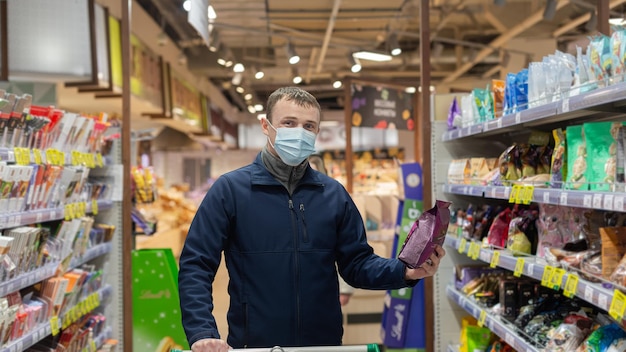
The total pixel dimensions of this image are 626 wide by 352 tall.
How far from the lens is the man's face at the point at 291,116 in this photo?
2.58m

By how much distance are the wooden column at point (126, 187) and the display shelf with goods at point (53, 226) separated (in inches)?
4.1

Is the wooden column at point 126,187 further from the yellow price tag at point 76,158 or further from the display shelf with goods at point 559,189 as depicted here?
the display shelf with goods at point 559,189

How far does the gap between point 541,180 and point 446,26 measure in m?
A: 9.28

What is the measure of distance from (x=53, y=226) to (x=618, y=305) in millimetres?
3218

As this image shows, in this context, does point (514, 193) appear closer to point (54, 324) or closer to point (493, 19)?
point (54, 324)

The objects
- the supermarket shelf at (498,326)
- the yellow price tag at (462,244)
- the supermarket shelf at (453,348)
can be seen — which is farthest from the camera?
the supermarket shelf at (453,348)

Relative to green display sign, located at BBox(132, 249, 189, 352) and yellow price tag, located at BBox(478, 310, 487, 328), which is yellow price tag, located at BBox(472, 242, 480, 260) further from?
green display sign, located at BBox(132, 249, 189, 352)

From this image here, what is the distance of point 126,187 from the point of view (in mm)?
4973

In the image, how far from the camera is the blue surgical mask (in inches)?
99.7

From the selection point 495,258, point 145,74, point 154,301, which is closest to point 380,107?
point 145,74

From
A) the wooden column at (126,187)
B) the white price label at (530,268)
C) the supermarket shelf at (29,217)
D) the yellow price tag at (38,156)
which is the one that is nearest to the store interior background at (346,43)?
the wooden column at (126,187)

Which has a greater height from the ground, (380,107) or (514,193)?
(380,107)

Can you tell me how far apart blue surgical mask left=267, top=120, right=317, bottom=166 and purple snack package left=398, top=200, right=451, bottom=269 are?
471 mm

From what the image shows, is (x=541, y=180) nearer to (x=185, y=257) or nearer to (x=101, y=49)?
(x=185, y=257)
